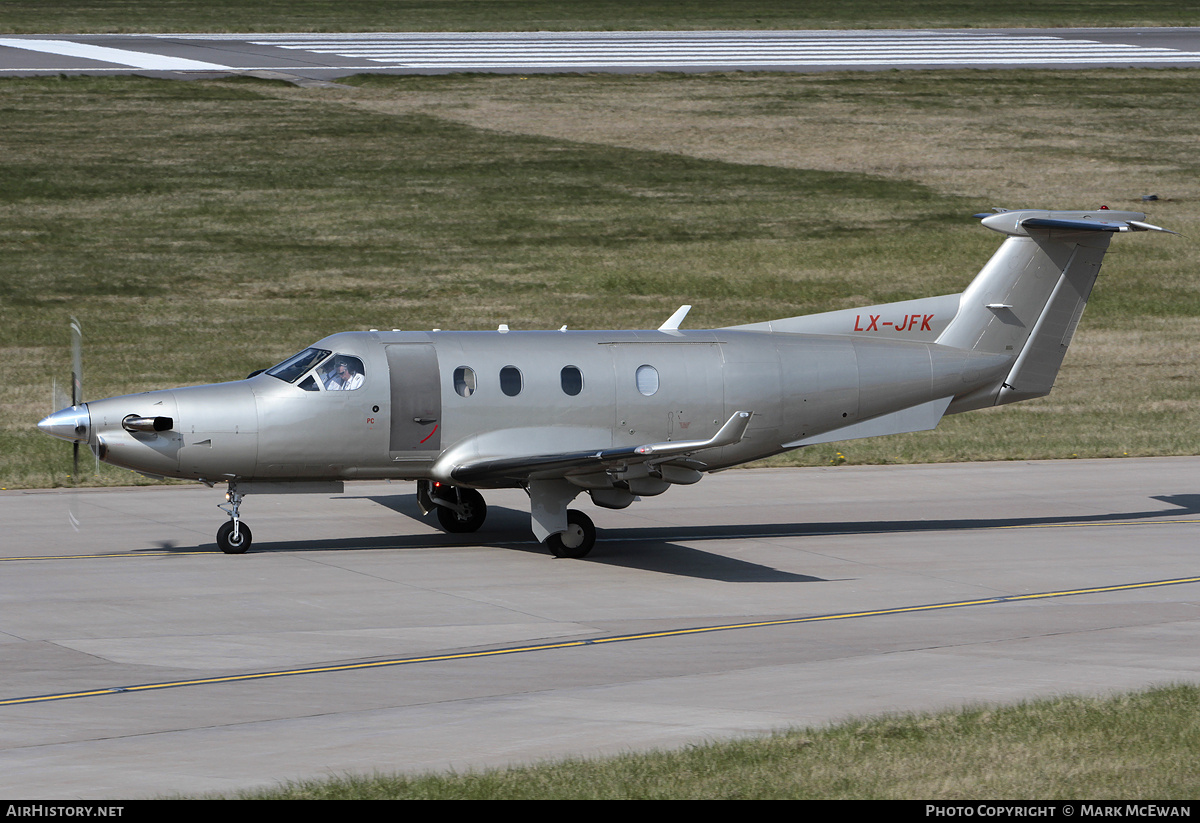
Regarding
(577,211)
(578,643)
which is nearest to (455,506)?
(578,643)

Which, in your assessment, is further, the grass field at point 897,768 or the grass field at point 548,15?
the grass field at point 548,15

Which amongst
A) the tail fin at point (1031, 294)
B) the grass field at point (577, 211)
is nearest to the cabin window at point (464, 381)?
the tail fin at point (1031, 294)

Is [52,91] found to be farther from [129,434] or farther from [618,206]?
[129,434]

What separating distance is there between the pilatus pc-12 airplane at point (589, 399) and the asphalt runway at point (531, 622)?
1.04 m

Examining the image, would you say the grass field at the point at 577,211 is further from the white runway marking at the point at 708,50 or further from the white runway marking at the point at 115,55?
the white runway marking at the point at 708,50

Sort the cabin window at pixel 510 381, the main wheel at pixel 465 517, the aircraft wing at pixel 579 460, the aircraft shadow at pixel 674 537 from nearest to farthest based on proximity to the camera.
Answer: the aircraft wing at pixel 579 460 < the aircraft shadow at pixel 674 537 < the cabin window at pixel 510 381 < the main wheel at pixel 465 517

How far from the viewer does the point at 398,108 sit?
163 ft

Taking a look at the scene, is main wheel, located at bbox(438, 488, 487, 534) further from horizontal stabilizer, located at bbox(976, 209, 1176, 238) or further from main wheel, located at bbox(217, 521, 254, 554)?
horizontal stabilizer, located at bbox(976, 209, 1176, 238)

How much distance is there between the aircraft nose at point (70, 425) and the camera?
54.7ft

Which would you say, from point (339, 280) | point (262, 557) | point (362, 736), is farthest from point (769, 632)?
point (339, 280)

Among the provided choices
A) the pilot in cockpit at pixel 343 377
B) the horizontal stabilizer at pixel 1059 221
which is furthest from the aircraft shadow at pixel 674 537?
the horizontal stabilizer at pixel 1059 221

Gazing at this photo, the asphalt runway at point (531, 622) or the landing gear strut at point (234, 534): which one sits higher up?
the landing gear strut at point (234, 534)

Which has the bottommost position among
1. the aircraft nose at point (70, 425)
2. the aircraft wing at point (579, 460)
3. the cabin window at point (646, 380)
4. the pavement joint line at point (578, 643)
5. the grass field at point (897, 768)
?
the pavement joint line at point (578, 643)

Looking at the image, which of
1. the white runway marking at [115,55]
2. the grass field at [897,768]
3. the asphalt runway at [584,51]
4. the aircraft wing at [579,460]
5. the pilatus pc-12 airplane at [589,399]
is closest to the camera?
the grass field at [897,768]
